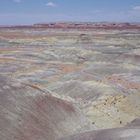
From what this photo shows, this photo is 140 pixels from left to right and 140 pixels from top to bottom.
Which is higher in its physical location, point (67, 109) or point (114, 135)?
point (114, 135)

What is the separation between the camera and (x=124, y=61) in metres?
57.4

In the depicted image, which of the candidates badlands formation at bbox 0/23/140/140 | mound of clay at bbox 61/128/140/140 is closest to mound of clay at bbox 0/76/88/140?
badlands formation at bbox 0/23/140/140

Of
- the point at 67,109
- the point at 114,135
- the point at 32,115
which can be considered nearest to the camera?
the point at 114,135

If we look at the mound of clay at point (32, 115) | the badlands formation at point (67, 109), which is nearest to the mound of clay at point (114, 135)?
the badlands formation at point (67, 109)

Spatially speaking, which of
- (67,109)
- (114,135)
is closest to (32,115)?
(67,109)

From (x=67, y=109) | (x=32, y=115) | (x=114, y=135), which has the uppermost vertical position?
(x=114, y=135)

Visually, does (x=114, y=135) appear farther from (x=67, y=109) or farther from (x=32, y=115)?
(x=67, y=109)

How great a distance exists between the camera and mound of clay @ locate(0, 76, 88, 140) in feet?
52.7

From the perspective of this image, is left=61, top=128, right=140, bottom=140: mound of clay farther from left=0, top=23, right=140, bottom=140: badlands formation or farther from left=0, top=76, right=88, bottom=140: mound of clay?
left=0, top=76, right=88, bottom=140: mound of clay

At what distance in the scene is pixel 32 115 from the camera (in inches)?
683

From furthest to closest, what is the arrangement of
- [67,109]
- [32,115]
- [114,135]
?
[67,109], [32,115], [114,135]

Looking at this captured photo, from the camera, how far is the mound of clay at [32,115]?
52.7ft

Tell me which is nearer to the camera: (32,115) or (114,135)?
(114,135)

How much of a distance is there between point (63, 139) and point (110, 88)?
55.3 ft
